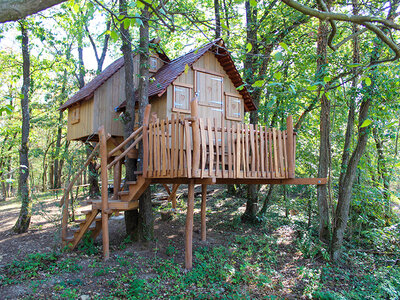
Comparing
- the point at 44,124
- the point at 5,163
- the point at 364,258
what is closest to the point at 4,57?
the point at 44,124

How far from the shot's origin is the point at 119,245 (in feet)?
28.8

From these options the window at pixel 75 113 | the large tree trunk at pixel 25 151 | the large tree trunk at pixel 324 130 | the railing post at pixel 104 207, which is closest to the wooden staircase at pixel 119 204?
the railing post at pixel 104 207

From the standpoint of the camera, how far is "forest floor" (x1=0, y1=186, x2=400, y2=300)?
20.5 ft

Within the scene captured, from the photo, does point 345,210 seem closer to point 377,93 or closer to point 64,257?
point 377,93

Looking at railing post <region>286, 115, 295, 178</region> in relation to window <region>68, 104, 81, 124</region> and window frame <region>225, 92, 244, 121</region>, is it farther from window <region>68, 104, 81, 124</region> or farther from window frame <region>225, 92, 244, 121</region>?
window <region>68, 104, 81, 124</region>

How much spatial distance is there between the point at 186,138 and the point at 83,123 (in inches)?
269

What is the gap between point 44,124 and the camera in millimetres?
18609

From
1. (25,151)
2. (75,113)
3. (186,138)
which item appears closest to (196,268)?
(186,138)

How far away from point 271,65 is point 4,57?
1291 centimetres

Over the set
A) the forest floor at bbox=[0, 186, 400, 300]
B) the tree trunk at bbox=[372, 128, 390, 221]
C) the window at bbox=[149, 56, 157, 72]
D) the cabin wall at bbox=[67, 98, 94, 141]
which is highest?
the window at bbox=[149, 56, 157, 72]

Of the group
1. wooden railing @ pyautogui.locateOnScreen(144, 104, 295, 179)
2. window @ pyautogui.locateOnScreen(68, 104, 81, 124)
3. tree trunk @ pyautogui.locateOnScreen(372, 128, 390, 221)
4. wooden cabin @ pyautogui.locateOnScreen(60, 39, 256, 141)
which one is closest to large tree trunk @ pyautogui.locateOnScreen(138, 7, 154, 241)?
wooden cabin @ pyautogui.locateOnScreen(60, 39, 256, 141)

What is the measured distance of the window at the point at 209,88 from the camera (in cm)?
1022

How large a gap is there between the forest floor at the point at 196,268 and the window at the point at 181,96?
13.9 feet

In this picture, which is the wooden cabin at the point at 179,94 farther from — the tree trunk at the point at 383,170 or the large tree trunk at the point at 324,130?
the tree trunk at the point at 383,170
